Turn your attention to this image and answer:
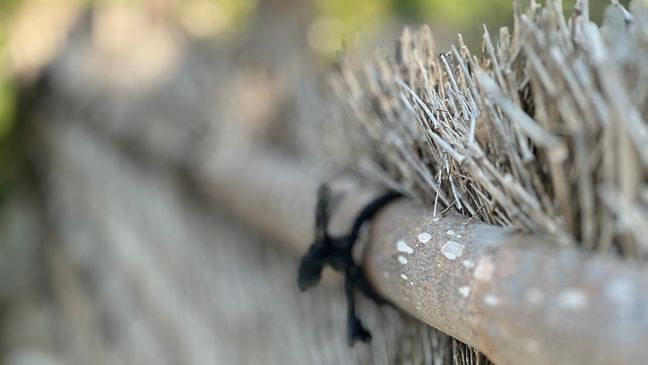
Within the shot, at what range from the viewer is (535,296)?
460 millimetres

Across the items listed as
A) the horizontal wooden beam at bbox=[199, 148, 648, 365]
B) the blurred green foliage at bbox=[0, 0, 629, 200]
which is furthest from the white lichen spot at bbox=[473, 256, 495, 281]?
the blurred green foliage at bbox=[0, 0, 629, 200]

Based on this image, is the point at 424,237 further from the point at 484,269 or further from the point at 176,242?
the point at 176,242

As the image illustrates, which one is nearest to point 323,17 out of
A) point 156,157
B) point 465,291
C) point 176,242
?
point 156,157

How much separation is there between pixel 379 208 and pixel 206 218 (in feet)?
3.17

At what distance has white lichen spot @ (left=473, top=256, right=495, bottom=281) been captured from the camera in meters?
0.52

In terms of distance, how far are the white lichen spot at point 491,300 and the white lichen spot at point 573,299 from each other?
0.07m

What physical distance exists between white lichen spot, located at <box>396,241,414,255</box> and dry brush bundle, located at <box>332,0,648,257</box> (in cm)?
5

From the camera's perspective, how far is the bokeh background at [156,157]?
145 centimetres

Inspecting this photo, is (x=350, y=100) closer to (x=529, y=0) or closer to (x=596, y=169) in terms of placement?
(x=529, y=0)

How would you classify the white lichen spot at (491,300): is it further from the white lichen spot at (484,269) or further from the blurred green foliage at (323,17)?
the blurred green foliage at (323,17)

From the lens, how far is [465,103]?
61cm

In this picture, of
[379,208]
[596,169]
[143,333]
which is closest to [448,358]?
[379,208]

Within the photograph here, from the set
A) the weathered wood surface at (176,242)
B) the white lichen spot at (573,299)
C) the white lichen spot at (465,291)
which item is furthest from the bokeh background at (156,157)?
the white lichen spot at (573,299)

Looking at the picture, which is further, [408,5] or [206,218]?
[408,5]
